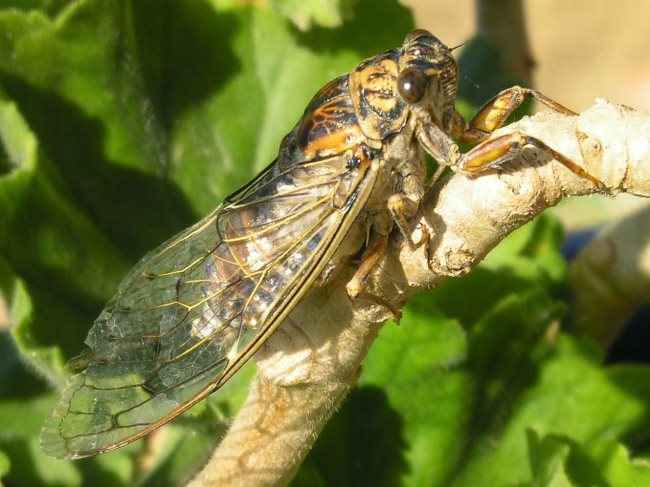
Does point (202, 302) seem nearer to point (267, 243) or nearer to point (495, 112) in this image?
point (267, 243)

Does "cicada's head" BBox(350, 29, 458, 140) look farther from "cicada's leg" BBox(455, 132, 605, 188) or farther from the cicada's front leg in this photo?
"cicada's leg" BBox(455, 132, 605, 188)

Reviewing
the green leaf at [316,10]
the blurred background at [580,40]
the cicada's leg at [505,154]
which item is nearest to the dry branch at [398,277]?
the cicada's leg at [505,154]

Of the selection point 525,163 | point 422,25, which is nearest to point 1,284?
point 525,163

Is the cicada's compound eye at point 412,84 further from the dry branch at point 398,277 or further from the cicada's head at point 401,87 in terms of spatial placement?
the dry branch at point 398,277

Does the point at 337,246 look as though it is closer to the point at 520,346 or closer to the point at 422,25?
the point at 520,346

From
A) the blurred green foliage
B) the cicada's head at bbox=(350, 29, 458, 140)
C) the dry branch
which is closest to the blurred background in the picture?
the blurred green foliage

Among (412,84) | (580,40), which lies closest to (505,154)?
(412,84)

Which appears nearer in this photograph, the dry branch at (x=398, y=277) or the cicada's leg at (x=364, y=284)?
the dry branch at (x=398, y=277)
